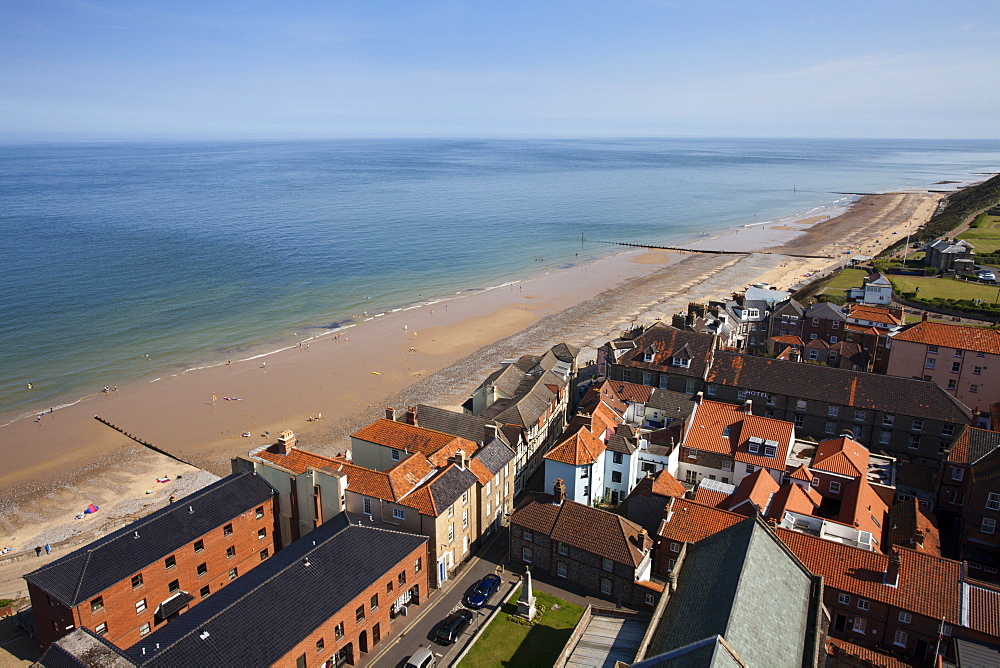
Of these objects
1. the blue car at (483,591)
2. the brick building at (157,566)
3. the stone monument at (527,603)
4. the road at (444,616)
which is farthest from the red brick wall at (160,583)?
the stone monument at (527,603)

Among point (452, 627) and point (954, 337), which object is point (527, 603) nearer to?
point (452, 627)

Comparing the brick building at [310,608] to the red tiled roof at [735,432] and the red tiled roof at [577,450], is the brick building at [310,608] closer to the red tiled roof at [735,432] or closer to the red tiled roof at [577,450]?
the red tiled roof at [577,450]

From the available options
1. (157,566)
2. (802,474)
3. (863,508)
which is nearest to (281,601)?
(157,566)

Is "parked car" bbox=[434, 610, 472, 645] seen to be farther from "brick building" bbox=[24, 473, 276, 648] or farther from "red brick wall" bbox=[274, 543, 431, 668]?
"brick building" bbox=[24, 473, 276, 648]

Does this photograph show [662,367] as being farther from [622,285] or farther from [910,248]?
[910,248]

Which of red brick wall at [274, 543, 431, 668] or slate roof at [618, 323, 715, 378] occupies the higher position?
slate roof at [618, 323, 715, 378]

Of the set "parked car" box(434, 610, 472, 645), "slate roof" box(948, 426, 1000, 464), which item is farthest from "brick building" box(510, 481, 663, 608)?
"slate roof" box(948, 426, 1000, 464)

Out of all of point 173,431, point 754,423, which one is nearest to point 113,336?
point 173,431

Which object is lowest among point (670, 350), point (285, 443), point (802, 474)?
point (802, 474)
